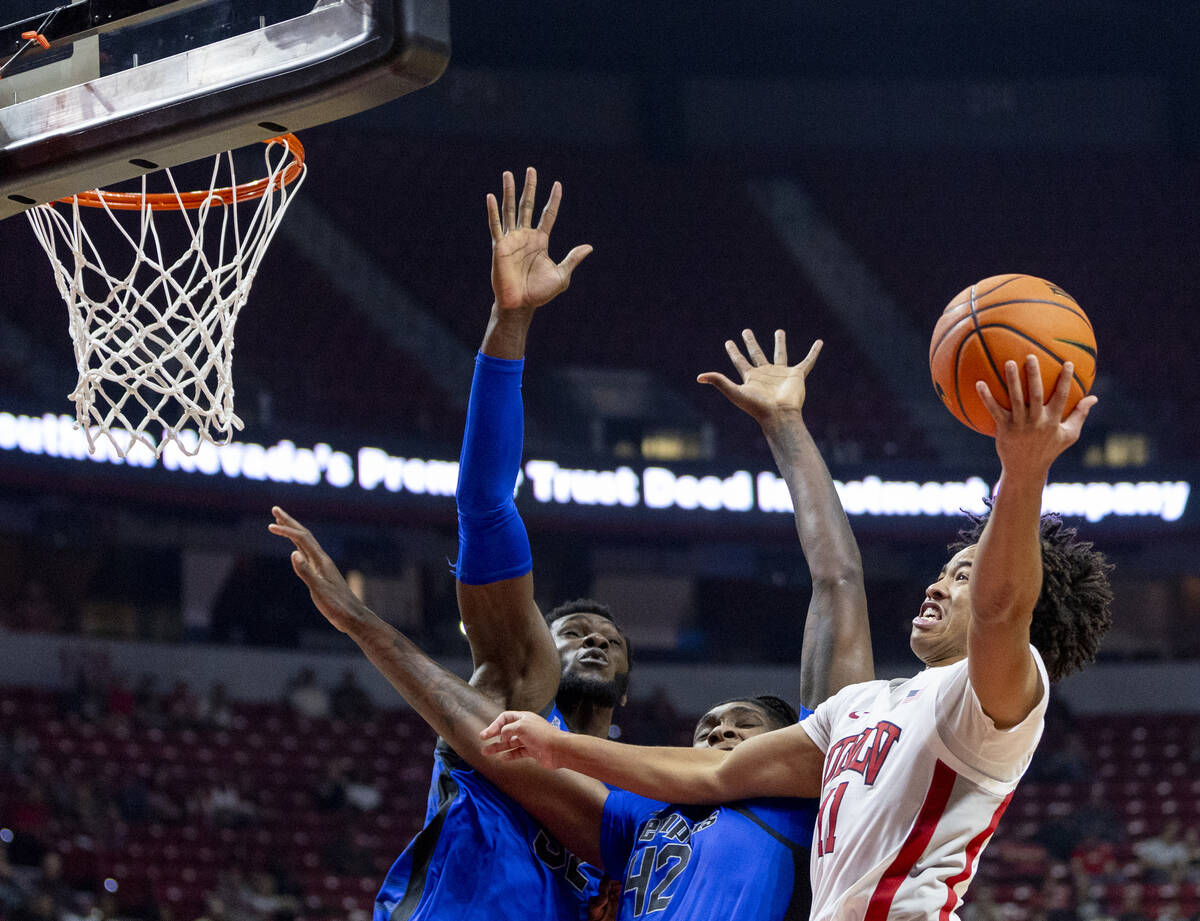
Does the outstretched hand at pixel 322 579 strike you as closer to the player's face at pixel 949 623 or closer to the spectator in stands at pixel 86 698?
the player's face at pixel 949 623

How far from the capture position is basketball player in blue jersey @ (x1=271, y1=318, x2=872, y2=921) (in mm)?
2680

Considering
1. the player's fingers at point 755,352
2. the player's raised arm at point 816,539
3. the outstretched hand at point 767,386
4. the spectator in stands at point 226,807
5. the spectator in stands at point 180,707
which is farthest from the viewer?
the spectator in stands at point 180,707

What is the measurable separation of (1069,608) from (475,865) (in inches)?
52.8

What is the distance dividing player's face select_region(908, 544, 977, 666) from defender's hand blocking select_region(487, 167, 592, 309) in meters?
1.00

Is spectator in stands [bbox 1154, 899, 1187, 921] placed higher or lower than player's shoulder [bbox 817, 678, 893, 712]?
lower

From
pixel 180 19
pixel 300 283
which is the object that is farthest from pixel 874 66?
pixel 180 19

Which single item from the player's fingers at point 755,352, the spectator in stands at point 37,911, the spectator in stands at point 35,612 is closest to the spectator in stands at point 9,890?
the spectator in stands at point 37,911

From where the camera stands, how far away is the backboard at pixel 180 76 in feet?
7.71

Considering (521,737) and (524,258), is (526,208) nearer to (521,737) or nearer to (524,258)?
(524,258)

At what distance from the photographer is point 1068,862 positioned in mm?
11102

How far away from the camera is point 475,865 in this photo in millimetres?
2900

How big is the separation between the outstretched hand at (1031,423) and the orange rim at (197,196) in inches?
82.7

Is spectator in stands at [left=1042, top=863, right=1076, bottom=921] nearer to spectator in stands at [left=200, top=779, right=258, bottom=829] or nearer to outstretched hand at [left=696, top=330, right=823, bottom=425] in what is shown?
spectator in stands at [left=200, top=779, right=258, bottom=829]

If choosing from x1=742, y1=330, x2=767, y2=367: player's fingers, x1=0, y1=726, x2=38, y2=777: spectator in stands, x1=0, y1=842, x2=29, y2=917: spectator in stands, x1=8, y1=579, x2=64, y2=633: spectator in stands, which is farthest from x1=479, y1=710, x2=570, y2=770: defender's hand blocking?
x1=8, y1=579, x2=64, y2=633: spectator in stands
